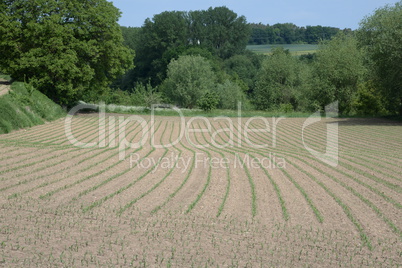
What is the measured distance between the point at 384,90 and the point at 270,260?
29.7 meters

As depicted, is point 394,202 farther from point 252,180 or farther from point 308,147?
point 308,147

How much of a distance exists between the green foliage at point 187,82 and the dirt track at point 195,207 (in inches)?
1448

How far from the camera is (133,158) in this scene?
1642 cm

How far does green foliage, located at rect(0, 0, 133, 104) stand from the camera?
30.9 m

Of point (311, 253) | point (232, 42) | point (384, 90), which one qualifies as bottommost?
point (311, 253)

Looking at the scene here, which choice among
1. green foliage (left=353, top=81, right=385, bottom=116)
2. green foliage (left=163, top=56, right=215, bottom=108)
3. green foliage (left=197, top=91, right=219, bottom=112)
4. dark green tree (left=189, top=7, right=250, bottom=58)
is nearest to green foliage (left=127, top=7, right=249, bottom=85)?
dark green tree (left=189, top=7, right=250, bottom=58)

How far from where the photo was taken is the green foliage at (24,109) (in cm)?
2297

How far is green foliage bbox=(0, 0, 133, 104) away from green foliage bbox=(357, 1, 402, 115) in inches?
751

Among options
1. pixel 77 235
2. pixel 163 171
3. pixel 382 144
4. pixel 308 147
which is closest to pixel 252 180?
pixel 163 171

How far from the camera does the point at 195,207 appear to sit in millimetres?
10242

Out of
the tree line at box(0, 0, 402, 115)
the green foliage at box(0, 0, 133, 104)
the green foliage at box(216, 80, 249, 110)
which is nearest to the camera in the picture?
the green foliage at box(0, 0, 133, 104)

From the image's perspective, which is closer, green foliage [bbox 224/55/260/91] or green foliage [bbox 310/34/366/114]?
green foliage [bbox 310/34/366/114]

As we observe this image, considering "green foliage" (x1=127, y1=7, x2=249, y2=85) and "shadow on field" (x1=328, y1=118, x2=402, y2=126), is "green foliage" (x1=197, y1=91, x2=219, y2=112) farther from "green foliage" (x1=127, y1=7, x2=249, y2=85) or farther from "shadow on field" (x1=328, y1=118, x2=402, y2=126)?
"green foliage" (x1=127, y1=7, x2=249, y2=85)

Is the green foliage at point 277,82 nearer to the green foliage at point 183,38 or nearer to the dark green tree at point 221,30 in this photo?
the green foliage at point 183,38
